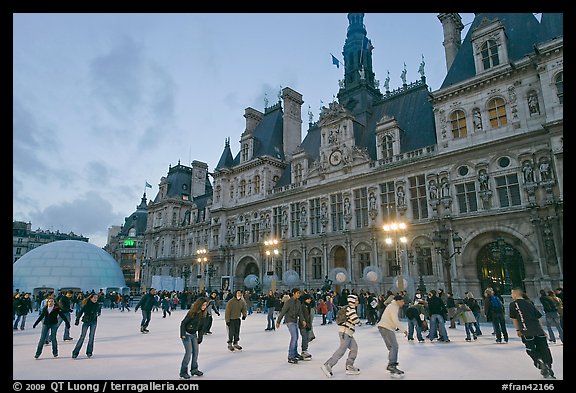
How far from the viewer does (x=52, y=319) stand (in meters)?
9.55

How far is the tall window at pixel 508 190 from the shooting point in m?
23.3

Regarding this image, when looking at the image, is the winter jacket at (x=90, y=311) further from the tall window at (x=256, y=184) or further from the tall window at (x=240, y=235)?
the tall window at (x=256, y=184)

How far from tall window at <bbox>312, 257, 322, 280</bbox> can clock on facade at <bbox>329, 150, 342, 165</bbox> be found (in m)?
9.37

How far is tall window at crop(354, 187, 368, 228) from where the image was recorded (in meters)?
31.0

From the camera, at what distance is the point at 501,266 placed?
23750mm

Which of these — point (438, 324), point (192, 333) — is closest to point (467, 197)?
point (438, 324)

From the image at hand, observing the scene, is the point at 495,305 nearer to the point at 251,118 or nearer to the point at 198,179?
the point at 251,118

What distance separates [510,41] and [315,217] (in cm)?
2138

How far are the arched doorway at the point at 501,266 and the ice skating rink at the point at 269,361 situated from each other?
39.4ft

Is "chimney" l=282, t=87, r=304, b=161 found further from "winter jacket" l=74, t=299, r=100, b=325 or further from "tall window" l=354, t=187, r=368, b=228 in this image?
"winter jacket" l=74, t=299, r=100, b=325
